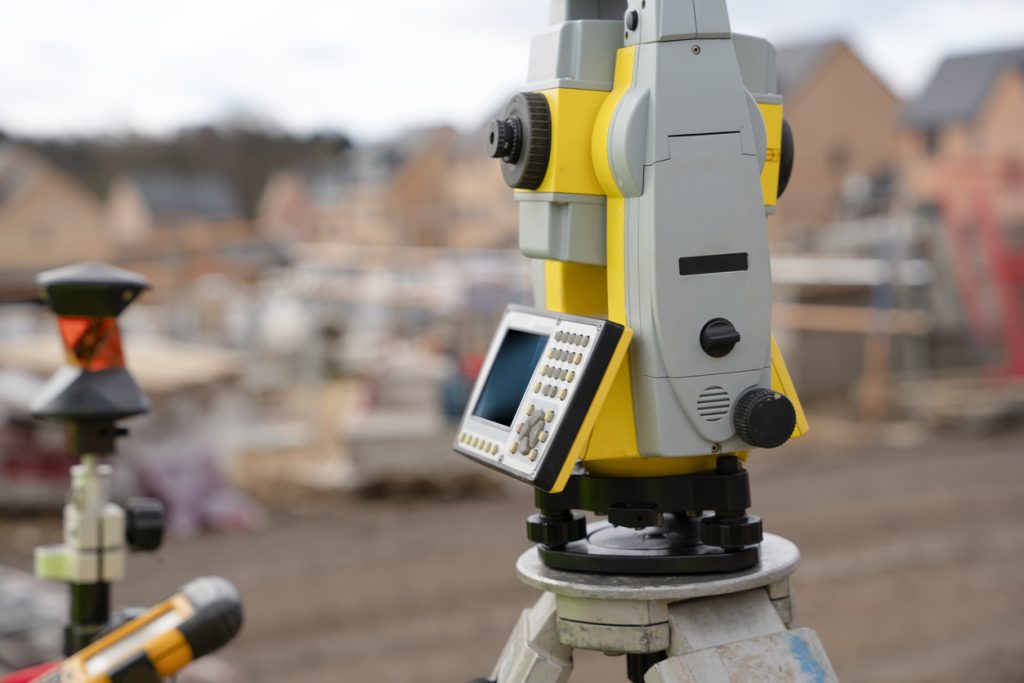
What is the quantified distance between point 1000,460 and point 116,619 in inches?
390

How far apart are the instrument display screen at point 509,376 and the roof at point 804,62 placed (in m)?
34.6

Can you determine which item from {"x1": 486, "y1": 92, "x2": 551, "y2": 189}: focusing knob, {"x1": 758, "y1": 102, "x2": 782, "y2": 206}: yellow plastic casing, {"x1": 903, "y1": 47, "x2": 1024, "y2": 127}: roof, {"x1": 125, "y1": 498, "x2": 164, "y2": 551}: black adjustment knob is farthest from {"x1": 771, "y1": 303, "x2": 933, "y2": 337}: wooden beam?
{"x1": 903, "y1": 47, "x2": 1024, "y2": 127}: roof

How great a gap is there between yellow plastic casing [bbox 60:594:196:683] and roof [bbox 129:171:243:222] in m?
44.8

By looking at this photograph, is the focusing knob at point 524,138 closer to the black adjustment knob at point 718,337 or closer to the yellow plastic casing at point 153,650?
the black adjustment knob at point 718,337

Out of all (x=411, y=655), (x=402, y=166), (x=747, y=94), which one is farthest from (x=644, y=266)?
(x=402, y=166)

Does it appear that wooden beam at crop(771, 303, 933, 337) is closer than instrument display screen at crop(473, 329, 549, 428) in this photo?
No

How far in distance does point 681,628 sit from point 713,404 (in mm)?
342

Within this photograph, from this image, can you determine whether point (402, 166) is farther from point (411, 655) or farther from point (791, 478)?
point (411, 655)

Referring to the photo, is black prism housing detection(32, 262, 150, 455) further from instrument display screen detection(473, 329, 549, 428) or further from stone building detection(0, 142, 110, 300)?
stone building detection(0, 142, 110, 300)

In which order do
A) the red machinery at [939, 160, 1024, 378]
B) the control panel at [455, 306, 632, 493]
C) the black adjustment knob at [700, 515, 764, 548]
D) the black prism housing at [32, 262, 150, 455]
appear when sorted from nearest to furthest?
the control panel at [455, 306, 632, 493]
the black adjustment knob at [700, 515, 764, 548]
the black prism housing at [32, 262, 150, 455]
the red machinery at [939, 160, 1024, 378]

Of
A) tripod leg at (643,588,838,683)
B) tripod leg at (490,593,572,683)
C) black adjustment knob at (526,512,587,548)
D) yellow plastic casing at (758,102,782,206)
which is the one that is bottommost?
tripod leg at (490,593,572,683)

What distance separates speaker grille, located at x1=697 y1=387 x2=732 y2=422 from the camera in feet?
5.93

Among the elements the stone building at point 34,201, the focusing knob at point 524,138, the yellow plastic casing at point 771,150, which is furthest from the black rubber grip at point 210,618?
the stone building at point 34,201

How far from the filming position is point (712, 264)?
1.79 m
